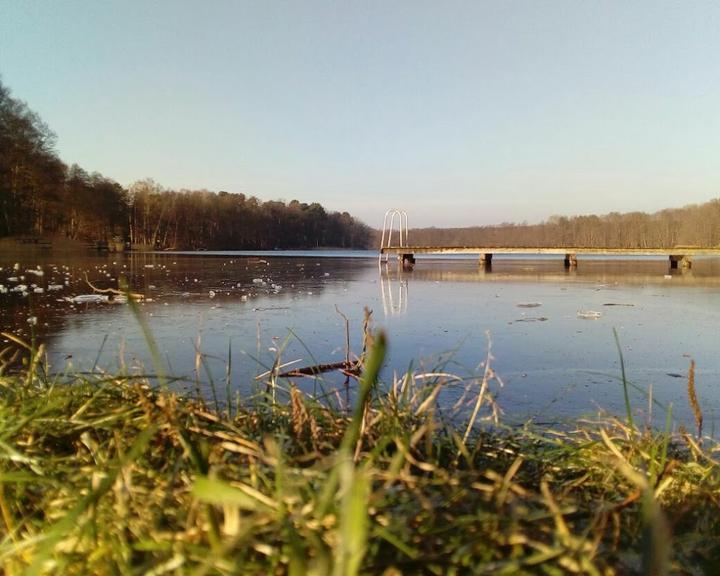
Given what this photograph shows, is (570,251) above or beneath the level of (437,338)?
above

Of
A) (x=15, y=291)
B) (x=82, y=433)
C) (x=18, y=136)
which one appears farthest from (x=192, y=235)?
(x=82, y=433)

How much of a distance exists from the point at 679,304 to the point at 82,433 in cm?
1127

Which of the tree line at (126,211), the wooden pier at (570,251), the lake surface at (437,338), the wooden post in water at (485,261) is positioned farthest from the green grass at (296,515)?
the tree line at (126,211)

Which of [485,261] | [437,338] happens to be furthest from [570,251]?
[437,338]

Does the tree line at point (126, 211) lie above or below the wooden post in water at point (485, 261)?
above

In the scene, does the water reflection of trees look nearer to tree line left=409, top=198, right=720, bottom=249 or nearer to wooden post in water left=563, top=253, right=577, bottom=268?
wooden post in water left=563, top=253, right=577, bottom=268

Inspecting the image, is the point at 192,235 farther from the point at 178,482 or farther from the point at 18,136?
the point at 178,482

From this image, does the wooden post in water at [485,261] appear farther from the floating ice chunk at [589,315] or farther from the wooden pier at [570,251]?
the floating ice chunk at [589,315]

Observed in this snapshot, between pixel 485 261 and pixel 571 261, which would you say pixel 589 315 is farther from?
pixel 485 261

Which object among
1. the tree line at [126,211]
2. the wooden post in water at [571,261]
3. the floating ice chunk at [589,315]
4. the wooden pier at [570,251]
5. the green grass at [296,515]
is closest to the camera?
the green grass at [296,515]

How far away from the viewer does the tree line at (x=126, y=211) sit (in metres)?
38.2

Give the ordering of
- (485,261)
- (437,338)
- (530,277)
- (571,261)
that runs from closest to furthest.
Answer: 1. (437,338)
2. (530,277)
3. (571,261)
4. (485,261)

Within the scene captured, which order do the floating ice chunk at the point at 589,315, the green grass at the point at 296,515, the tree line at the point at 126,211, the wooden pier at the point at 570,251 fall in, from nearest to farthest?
the green grass at the point at 296,515, the floating ice chunk at the point at 589,315, the wooden pier at the point at 570,251, the tree line at the point at 126,211

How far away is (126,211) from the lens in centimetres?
5978
